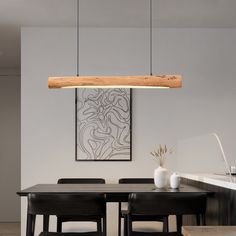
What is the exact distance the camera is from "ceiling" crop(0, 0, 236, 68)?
4.68 m

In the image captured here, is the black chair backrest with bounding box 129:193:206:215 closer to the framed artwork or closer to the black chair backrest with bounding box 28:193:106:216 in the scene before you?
the black chair backrest with bounding box 28:193:106:216

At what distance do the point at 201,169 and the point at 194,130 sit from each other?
46 cm

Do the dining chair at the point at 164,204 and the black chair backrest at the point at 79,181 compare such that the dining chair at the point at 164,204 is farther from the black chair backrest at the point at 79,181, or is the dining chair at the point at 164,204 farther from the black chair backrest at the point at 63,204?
the black chair backrest at the point at 79,181

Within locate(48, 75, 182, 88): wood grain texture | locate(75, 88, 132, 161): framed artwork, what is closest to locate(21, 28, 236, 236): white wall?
locate(75, 88, 132, 161): framed artwork

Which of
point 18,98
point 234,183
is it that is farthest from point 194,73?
point 18,98

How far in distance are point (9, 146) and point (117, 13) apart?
13.5ft

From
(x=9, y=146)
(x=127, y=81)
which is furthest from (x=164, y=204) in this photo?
(x=9, y=146)

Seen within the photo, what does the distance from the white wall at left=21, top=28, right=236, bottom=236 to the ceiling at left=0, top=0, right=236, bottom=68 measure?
0.58ft

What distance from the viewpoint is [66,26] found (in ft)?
18.3

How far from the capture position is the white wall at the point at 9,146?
325 inches

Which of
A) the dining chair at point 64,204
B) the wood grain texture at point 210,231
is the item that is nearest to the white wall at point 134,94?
the dining chair at point 64,204

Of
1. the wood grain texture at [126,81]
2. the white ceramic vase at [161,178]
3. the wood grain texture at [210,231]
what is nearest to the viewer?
the wood grain texture at [210,231]

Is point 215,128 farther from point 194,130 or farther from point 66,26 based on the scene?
point 66,26

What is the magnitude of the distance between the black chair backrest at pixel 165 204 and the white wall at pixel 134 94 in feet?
7.66
